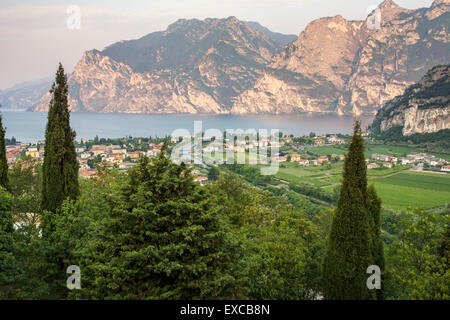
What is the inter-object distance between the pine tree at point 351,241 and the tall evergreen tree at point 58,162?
668cm

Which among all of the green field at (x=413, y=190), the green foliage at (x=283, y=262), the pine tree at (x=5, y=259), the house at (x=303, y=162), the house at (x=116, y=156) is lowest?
the green field at (x=413, y=190)

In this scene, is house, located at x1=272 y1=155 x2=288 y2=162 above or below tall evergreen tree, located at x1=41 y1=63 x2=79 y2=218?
below

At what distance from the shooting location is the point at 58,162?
29.6ft

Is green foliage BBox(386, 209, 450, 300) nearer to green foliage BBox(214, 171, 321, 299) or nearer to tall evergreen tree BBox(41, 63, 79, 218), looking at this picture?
→ green foliage BBox(214, 171, 321, 299)

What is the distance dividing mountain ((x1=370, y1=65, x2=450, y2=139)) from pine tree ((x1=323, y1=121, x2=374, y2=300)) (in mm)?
69615

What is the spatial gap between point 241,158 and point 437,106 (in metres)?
42.2

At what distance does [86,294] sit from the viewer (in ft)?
19.0

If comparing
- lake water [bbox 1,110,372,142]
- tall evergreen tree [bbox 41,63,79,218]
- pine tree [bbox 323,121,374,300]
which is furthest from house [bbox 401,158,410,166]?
tall evergreen tree [bbox 41,63,79,218]

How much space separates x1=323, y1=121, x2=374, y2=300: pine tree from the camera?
6.15m

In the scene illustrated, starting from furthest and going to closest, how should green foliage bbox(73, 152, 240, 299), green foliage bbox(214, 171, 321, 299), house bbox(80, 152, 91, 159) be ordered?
house bbox(80, 152, 91, 159) < green foliage bbox(214, 171, 321, 299) < green foliage bbox(73, 152, 240, 299)

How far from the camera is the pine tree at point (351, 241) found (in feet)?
20.2

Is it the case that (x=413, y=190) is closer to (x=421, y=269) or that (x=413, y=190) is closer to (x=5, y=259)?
(x=421, y=269)

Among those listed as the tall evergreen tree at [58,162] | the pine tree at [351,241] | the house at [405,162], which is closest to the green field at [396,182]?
the house at [405,162]

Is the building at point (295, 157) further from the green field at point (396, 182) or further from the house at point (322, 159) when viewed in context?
the green field at point (396, 182)
